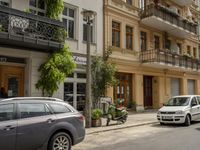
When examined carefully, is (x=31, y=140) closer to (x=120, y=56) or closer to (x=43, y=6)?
(x=43, y=6)

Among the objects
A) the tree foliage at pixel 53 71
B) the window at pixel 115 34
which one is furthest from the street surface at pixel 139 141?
the window at pixel 115 34

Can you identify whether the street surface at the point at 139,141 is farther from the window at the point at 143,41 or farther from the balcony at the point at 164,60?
A: the window at the point at 143,41

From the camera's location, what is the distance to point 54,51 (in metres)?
15.8

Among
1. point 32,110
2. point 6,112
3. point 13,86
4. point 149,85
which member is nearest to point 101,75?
point 13,86

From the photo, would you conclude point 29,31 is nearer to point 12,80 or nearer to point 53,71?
point 53,71

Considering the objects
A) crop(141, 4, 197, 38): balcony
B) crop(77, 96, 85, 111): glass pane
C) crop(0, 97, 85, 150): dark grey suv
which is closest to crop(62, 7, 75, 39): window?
crop(77, 96, 85, 111): glass pane

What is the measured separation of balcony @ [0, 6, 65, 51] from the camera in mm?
13289

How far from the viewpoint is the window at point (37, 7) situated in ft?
54.0

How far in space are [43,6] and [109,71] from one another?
5.40 metres

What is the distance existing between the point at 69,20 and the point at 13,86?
5738mm

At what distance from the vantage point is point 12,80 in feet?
51.1

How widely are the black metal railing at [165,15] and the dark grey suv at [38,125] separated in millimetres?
16979

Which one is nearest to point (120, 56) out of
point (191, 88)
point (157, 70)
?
point (157, 70)

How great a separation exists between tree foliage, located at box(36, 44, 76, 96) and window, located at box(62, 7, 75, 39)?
3.33 metres
